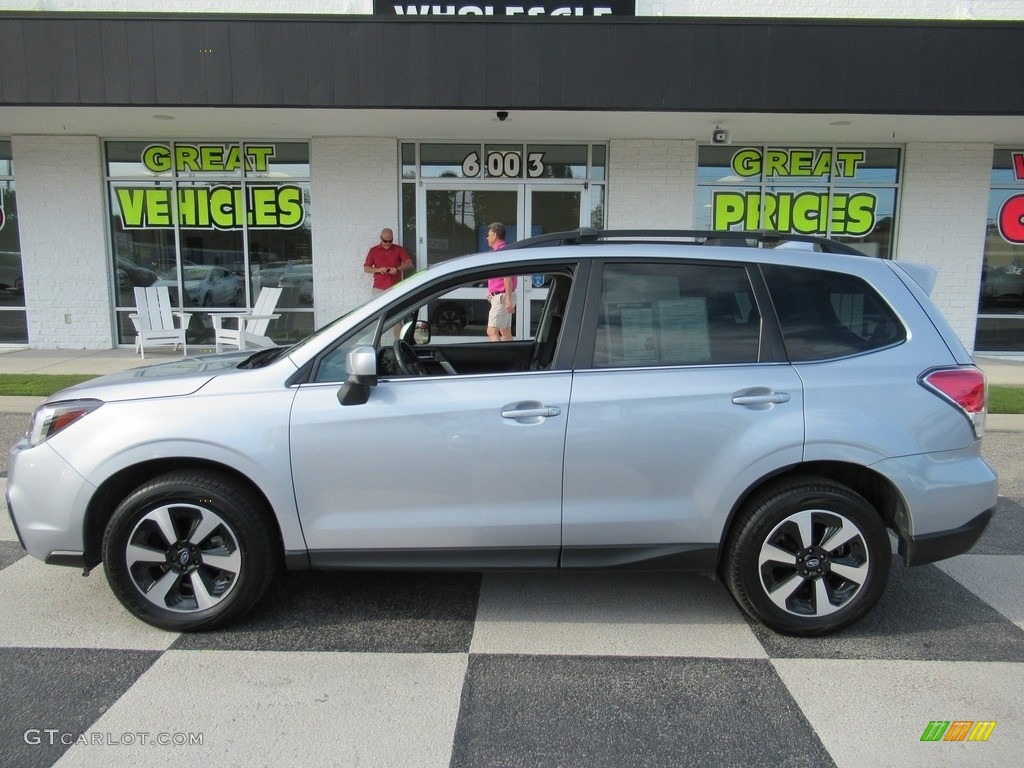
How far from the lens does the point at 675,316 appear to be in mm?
3416

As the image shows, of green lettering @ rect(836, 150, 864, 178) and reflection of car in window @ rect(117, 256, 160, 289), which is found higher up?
green lettering @ rect(836, 150, 864, 178)

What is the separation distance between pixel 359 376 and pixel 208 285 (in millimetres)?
10419

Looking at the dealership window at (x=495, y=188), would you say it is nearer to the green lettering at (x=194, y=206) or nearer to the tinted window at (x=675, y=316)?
the green lettering at (x=194, y=206)

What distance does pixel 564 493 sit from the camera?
3.23 m

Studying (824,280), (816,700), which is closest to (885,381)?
(824,280)

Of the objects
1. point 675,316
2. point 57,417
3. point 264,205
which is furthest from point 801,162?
point 57,417

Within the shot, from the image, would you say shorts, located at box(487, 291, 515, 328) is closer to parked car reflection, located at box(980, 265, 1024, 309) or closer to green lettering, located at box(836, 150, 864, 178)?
green lettering, located at box(836, 150, 864, 178)

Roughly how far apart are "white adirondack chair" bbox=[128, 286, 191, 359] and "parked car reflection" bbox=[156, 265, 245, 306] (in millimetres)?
327

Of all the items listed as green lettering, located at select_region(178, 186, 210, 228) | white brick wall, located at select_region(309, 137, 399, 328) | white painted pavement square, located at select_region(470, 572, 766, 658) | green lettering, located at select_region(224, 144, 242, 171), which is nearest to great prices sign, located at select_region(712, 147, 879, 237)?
white brick wall, located at select_region(309, 137, 399, 328)

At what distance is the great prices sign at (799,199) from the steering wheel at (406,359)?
905 cm

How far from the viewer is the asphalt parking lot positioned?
2592 millimetres

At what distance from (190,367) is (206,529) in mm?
975

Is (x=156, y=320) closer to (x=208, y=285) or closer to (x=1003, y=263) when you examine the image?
(x=208, y=285)

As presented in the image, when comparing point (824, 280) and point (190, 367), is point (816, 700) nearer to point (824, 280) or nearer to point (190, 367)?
point (824, 280)
